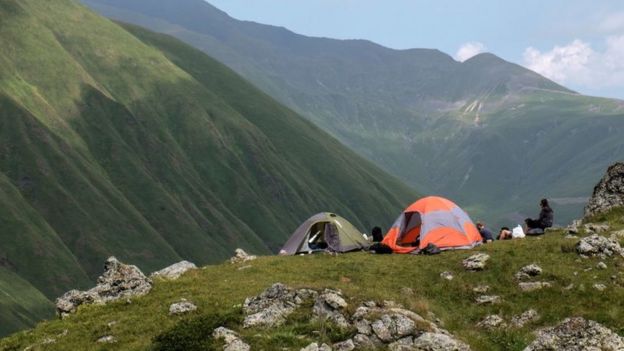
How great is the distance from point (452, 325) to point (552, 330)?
3.75 metres

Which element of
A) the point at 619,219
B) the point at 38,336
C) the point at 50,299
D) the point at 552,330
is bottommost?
the point at 50,299

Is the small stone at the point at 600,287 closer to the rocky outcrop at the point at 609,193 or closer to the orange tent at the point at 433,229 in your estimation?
the orange tent at the point at 433,229

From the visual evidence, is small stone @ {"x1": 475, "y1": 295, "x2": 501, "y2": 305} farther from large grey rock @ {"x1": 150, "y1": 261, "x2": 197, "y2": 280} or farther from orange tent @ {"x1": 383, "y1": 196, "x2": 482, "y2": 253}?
large grey rock @ {"x1": 150, "y1": 261, "x2": 197, "y2": 280}

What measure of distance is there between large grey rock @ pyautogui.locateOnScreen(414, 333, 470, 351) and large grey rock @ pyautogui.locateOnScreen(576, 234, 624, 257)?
454 inches

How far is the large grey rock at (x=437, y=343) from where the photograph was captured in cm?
1953

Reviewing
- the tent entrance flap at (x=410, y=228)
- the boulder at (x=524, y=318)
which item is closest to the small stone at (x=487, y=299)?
the boulder at (x=524, y=318)

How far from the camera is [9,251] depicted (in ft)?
638

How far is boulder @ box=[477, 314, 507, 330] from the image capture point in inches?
942

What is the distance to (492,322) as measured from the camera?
79.3 feet

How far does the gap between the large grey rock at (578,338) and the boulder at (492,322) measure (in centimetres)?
263

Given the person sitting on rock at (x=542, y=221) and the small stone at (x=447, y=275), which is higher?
the person sitting on rock at (x=542, y=221)

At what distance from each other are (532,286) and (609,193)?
14.7m

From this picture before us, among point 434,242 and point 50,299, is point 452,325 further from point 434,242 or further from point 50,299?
point 50,299

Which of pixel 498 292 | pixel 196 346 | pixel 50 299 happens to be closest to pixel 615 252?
pixel 498 292
